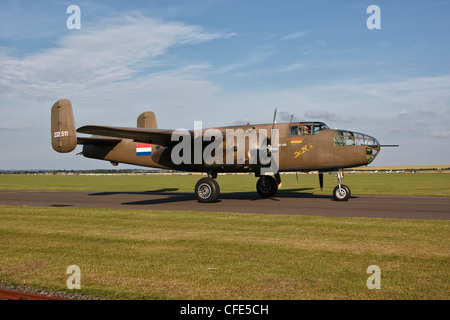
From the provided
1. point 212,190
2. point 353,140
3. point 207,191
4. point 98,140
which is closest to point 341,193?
point 353,140

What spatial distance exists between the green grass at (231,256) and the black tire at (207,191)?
7.72 meters

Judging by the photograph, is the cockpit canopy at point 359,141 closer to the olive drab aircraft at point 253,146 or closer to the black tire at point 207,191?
the olive drab aircraft at point 253,146

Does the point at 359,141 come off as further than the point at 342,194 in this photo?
No

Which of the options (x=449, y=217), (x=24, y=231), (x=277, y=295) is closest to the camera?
(x=277, y=295)

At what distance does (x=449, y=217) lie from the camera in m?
15.4

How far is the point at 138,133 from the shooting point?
21344 mm

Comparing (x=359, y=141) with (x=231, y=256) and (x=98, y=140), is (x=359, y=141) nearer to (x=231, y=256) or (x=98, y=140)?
(x=231, y=256)

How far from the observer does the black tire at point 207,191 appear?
23.2m

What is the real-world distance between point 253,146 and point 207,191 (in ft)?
12.7

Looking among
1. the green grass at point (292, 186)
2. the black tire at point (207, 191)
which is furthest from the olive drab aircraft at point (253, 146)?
the green grass at point (292, 186)

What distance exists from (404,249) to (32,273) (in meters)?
8.65

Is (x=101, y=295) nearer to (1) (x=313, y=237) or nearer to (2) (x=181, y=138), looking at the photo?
(1) (x=313, y=237)

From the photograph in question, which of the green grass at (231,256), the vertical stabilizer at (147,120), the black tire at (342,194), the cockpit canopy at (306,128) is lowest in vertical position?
the green grass at (231,256)
